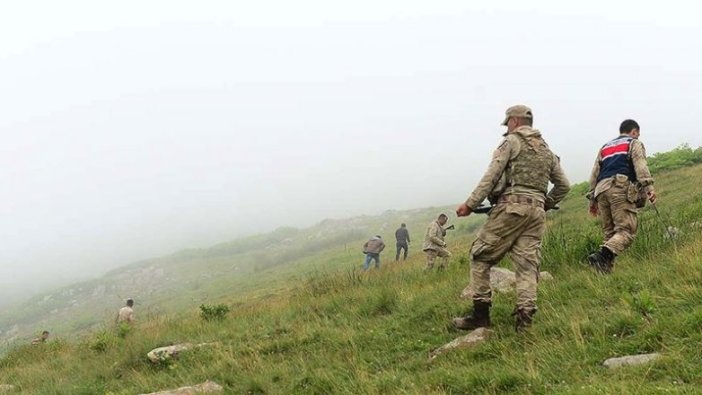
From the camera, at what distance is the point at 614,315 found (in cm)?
536

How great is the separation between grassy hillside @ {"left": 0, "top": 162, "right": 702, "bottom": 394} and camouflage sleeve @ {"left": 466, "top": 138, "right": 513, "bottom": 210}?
1.58 m

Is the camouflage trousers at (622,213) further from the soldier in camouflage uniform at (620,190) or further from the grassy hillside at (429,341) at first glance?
the grassy hillside at (429,341)

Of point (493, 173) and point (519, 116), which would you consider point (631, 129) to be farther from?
point (493, 173)

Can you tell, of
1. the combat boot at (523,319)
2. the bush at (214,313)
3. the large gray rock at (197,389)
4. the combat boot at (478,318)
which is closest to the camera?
the combat boot at (523,319)

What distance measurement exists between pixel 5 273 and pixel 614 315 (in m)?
146

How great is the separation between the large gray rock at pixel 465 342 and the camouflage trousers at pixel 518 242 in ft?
1.72

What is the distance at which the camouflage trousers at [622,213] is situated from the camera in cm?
739

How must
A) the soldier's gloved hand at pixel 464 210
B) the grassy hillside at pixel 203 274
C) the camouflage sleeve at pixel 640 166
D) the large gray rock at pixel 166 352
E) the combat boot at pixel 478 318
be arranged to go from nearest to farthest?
the soldier's gloved hand at pixel 464 210
the combat boot at pixel 478 318
the camouflage sleeve at pixel 640 166
the large gray rock at pixel 166 352
the grassy hillside at pixel 203 274

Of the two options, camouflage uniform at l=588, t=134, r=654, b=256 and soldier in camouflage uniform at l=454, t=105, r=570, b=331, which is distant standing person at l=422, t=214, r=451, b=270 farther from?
soldier in camouflage uniform at l=454, t=105, r=570, b=331

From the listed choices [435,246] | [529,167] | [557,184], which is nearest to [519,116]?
[529,167]

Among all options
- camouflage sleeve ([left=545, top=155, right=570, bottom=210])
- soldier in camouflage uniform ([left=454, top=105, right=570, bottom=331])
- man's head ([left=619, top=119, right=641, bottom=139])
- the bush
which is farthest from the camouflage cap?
the bush

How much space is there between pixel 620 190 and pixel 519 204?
2787 millimetres

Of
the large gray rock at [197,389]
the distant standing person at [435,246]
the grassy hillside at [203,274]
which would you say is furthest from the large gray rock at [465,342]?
the grassy hillside at [203,274]

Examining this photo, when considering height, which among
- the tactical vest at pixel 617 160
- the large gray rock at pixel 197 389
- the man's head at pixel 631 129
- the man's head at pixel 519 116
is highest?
the man's head at pixel 519 116
